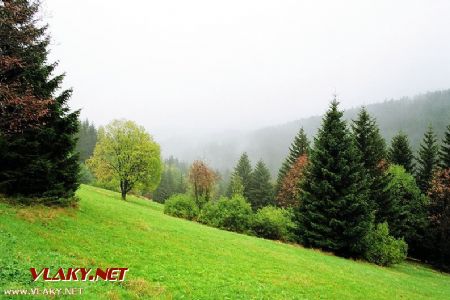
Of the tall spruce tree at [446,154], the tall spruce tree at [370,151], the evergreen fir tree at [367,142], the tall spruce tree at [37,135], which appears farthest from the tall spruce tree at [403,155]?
the tall spruce tree at [37,135]

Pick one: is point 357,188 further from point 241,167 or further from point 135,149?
point 241,167

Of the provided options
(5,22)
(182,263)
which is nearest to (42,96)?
(5,22)

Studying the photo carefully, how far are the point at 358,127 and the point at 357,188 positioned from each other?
11087 mm

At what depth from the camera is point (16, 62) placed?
1505 centimetres

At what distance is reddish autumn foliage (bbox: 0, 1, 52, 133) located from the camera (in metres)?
15.2

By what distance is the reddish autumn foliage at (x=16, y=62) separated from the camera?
15.2 m

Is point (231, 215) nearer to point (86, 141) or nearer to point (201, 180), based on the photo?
point (201, 180)

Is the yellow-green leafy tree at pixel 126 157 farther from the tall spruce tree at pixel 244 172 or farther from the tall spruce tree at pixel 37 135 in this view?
the tall spruce tree at pixel 244 172

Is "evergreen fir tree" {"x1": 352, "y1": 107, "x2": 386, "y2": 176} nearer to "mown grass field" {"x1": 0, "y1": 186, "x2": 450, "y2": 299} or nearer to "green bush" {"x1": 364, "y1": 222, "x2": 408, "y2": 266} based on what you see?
"green bush" {"x1": 364, "y1": 222, "x2": 408, "y2": 266}

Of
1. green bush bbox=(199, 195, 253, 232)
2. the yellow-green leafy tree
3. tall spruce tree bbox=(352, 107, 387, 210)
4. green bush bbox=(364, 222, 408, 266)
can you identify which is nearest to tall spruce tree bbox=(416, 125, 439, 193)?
tall spruce tree bbox=(352, 107, 387, 210)

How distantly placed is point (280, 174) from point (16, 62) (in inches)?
2567

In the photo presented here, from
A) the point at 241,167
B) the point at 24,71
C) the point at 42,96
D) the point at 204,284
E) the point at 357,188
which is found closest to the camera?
the point at 204,284

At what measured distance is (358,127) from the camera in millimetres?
41594

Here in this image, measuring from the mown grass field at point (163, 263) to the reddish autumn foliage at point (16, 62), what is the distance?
16.4ft
